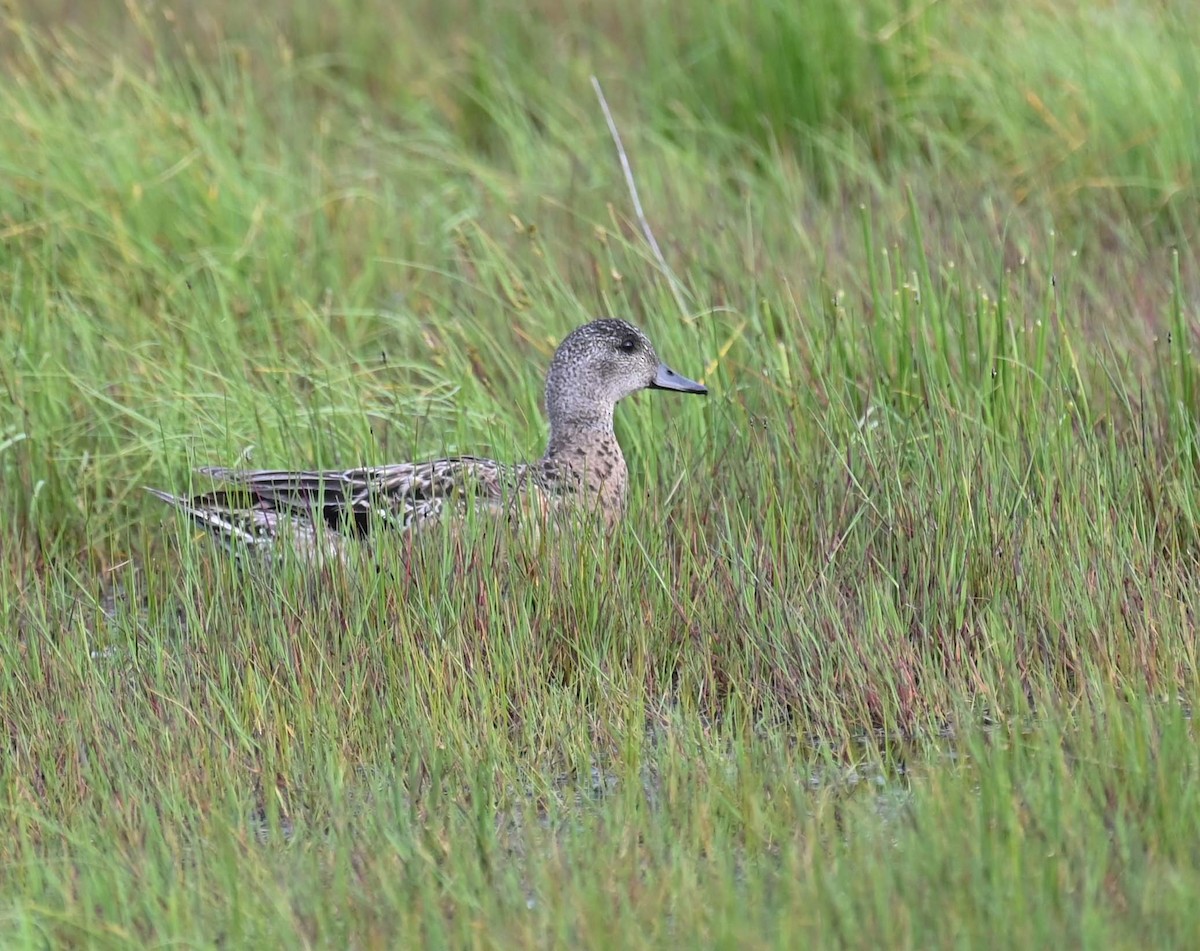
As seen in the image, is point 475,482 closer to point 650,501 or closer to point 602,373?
point 650,501

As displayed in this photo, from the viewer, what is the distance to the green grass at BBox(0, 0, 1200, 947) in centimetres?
325

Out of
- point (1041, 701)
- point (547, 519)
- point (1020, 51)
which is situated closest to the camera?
point (1041, 701)

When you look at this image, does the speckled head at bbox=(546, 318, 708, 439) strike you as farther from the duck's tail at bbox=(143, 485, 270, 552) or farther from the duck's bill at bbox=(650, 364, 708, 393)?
the duck's tail at bbox=(143, 485, 270, 552)

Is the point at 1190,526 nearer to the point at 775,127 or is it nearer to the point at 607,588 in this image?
the point at 607,588

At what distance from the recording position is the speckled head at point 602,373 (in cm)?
555

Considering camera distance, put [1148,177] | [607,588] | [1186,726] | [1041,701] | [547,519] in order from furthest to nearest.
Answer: [1148,177]
[547,519]
[607,588]
[1041,701]
[1186,726]

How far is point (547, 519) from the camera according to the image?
4.79 metres

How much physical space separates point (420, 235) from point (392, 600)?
282 centimetres

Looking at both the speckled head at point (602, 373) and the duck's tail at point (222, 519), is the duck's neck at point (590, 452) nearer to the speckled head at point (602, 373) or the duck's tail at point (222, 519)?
the speckled head at point (602, 373)

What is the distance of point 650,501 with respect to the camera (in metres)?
4.91

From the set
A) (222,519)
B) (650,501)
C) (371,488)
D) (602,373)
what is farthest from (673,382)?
(222,519)

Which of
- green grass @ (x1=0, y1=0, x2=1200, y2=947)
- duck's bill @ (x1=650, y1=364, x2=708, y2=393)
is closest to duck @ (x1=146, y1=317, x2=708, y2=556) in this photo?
duck's bill @ (x1=650, y1=364, x2=708, y2=393)

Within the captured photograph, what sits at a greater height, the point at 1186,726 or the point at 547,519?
the point at 547,519

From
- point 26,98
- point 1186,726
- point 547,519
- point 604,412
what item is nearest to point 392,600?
point 547,519
